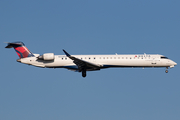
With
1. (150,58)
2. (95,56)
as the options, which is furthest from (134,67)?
(95,56)

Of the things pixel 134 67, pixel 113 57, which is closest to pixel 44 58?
pixel 113 57

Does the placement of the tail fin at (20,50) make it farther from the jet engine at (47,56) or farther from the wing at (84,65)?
the wing at (84,65)

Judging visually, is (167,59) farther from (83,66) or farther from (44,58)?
(44,58)

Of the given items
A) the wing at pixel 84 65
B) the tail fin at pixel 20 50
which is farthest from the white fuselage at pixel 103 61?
the wing at pixel 84 65

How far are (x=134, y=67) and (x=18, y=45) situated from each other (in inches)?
642

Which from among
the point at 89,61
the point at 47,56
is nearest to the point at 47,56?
the point at 47,56

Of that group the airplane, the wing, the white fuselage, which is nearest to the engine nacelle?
the airplane

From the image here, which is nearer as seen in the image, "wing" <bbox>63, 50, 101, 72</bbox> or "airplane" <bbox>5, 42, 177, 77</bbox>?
"wing" <bbox>63, 50, 101, 72</bbox>

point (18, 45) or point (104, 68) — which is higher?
point (18, 45)

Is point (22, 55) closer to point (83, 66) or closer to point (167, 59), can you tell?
point (83, 66)

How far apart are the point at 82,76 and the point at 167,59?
12091mm

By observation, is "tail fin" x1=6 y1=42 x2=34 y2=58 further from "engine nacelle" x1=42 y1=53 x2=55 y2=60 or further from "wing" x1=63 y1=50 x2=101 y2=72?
"wing" x1=63 y1=50 x2=101 y2=72

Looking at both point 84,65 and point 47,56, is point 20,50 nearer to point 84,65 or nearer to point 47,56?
point 47,56

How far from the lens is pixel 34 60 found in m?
40.1
